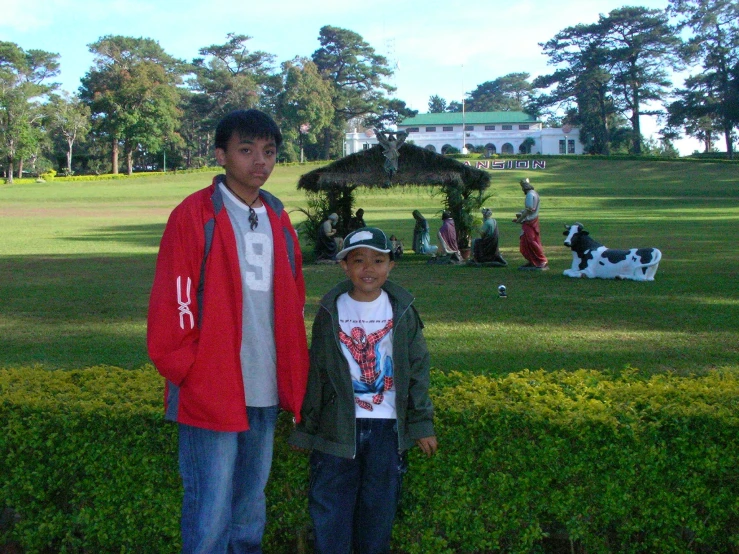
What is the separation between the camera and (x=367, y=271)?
3.38 metres

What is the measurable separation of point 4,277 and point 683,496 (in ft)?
44.6

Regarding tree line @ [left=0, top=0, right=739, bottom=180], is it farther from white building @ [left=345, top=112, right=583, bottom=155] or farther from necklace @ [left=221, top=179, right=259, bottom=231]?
necklace @ [left=221, top=179, right=259, bottom=231]

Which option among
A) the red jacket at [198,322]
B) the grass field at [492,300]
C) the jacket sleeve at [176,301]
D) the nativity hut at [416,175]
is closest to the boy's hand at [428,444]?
the red jacket at [198,322]

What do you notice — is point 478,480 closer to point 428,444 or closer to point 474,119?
point 428,444

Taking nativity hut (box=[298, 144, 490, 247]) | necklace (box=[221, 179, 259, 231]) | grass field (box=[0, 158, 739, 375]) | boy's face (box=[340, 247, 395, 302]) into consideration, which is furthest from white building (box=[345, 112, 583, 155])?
necklace (box=[221, 179, 259, 231])

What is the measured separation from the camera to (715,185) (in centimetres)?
5075

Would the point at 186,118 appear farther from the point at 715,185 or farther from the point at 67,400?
the point at 67,400

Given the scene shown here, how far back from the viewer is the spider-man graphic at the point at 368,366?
130 inches

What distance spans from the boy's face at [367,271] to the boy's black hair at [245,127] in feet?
2.04

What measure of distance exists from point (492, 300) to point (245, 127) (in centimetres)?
872

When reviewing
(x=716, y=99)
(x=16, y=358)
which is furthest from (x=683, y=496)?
(x=716, y=99)

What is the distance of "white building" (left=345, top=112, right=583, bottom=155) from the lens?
8925 cm

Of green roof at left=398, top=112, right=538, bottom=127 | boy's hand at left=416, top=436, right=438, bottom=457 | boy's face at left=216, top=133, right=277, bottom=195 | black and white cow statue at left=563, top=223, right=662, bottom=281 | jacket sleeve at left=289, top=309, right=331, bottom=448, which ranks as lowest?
boy's hand at left=416, top=436, right=438, bottom=457

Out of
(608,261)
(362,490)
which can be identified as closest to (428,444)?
(362,490)
